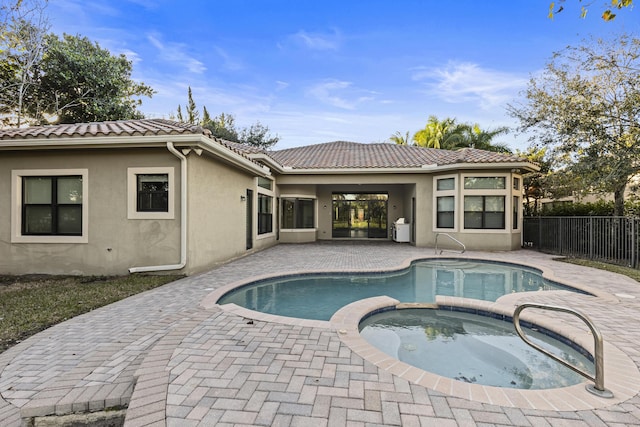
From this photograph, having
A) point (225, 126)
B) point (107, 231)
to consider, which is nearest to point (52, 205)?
point (107, 231)

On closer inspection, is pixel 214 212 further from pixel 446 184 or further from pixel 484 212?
pixel 484 212

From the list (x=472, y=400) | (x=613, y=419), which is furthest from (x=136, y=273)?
(x=613, y=419)

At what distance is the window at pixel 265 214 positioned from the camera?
556 inches

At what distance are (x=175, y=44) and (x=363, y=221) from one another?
46.8 ft

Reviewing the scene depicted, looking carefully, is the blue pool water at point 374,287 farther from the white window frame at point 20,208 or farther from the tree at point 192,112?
the tree at point 192,112

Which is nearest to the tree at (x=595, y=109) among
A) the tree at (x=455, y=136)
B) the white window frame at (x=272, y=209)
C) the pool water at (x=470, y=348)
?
the tree at (x=455, y=136)

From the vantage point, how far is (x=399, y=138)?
32.4 m

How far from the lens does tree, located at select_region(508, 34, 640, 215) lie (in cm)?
1090

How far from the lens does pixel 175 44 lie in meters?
16.2

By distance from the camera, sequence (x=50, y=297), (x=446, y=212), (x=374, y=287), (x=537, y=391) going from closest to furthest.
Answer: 1. (x=537, y=391)
2. (x=50, y=297)
3. (x=374, y=287)
4. (x=446, y=212)

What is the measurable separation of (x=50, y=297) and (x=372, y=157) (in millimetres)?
15572

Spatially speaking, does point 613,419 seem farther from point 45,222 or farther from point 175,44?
point 175,44

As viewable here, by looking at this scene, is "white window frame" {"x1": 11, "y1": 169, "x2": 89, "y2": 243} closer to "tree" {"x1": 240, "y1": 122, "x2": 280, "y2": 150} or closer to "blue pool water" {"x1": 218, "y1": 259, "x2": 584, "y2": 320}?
"blue pool water" {"x1": 218, "y1": 259, "x2": 584, "y2": 320}

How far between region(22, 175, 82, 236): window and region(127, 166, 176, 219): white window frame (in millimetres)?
1504
